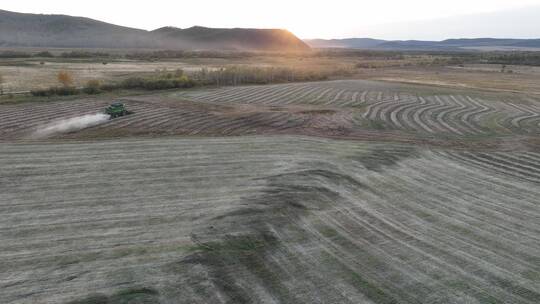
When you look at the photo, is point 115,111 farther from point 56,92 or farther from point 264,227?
point 264,227

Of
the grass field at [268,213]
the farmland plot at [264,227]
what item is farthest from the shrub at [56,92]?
the farmland plot at [264,227]

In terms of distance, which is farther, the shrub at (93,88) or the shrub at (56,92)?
the shrub at (93,88)

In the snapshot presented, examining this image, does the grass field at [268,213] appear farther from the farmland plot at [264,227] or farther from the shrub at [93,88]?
the shrub at [93,88]

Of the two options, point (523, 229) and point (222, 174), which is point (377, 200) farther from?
point (222, 174)

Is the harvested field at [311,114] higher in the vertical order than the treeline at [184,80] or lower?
lower

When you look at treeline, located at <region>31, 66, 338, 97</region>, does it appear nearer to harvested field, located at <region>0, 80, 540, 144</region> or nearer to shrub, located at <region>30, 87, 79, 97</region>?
shrub, located at <region>30, 87, 79, 97</region>

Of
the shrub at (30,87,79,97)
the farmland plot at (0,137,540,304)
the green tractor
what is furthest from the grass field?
the shrub at (30,87,79,97)

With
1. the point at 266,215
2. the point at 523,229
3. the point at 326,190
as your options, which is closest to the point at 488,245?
the point at 523,229
